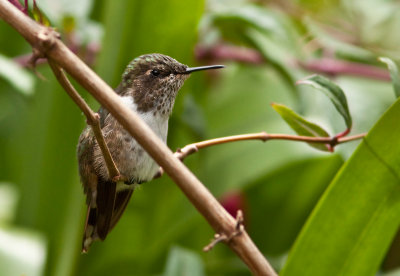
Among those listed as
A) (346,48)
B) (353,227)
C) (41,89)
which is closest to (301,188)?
(346,48)

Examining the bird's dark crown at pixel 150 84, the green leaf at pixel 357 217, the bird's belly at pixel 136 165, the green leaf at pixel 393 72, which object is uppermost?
the bird's dark crown at pixel 150 84

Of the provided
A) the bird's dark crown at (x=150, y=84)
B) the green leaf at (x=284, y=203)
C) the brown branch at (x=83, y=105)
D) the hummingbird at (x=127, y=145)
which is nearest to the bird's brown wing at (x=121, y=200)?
the hummingbird at (x=127, y=145)

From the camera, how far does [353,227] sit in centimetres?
94

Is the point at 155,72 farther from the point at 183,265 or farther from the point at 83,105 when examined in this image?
the point at 183,265

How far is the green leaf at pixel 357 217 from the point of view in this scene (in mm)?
882

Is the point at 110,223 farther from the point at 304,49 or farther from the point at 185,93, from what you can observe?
the point at 304,49

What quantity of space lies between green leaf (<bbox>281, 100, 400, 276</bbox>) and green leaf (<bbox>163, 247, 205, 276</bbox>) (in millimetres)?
437

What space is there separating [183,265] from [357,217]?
55 cm

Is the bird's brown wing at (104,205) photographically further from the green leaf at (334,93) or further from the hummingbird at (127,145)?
the green leaf at (334,93)

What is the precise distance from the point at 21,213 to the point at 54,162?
20cm

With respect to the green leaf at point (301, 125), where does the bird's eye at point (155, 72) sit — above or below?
above

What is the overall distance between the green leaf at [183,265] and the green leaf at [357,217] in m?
0.44

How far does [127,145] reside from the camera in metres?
0.89

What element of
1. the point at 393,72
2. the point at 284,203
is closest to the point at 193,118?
the point at 393,72
